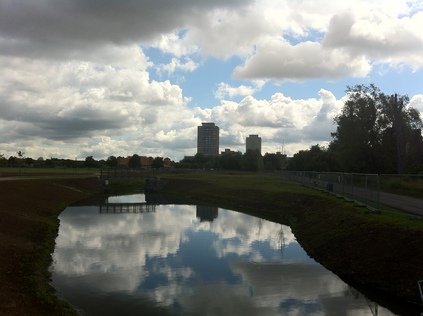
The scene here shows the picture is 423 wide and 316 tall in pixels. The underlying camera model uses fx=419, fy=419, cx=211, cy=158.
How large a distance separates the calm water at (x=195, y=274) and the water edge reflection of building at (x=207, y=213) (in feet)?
27.5

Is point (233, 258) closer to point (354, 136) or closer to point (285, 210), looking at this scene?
point (285, 210)

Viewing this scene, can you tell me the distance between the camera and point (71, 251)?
26.3m

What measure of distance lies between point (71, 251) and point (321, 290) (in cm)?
1579

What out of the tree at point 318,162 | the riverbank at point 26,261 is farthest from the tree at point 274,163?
the riverbank at point 26,261

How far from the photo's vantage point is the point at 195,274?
2108cm

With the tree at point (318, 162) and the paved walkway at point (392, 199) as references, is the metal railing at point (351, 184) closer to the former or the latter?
the paved walkway at point (392, 199)

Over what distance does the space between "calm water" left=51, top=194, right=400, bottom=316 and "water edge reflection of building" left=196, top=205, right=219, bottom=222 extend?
8379 mm

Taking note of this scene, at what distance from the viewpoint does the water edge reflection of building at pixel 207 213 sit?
46531 millimetres

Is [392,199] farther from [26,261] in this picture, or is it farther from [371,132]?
[371,132]

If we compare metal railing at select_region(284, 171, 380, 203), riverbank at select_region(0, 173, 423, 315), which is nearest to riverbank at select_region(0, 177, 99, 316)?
riverbank at select_region(0, 173, 423, 315)

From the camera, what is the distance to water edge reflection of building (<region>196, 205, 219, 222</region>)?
46.5 metres

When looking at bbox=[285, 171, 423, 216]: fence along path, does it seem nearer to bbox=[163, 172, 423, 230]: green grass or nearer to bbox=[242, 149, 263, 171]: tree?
bbox=[163, 172, 423, 230]: green grass

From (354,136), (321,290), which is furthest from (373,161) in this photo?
(321,290)

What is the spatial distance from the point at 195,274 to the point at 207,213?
100 ft
